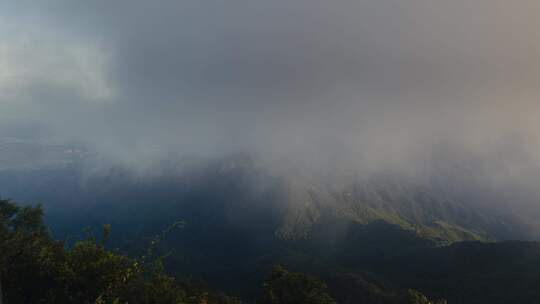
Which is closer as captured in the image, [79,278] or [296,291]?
[79,278]

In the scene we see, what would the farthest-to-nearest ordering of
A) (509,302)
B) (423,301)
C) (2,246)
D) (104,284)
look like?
(509,302)
(423,301)
(2,246)
(104,284)

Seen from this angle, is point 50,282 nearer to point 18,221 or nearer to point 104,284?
point 104,284

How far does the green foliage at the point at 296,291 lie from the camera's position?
5550 centimetres

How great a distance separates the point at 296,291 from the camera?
58.4m

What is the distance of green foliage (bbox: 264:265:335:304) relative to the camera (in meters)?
55.5

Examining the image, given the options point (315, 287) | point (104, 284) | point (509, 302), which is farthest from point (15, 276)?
point (509, 302)

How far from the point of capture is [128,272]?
43.4 meters

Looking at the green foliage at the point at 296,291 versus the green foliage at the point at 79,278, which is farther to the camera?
the green foliage at the point at 296,291

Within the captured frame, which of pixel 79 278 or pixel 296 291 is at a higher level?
pixel 79 278

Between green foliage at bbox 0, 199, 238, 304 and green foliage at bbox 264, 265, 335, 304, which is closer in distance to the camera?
green foliage at bbox 0, 199, 238, 304

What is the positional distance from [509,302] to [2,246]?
237 metres

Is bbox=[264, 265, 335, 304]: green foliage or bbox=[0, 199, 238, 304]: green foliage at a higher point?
bbox=[0, 199, 238, 304]: green foliage

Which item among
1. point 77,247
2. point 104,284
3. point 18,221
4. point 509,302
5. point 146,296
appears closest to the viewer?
point 146,296

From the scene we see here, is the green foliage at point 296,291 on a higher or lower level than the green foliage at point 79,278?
lower
